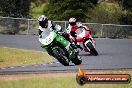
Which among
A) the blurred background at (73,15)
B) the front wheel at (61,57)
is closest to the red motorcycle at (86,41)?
the front wheel at (61,57)

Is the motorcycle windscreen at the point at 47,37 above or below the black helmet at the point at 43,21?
below

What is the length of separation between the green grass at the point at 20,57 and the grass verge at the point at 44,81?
20.4ft

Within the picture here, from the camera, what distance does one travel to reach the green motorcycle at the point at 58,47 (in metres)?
18.9

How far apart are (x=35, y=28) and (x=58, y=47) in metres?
40.8

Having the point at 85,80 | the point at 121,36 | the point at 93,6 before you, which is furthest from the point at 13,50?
the point at 85,80

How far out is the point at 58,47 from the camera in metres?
→ 19.4

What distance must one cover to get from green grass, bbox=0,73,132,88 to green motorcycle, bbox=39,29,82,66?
273 inches

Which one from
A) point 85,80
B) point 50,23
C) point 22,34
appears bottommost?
point 22,34

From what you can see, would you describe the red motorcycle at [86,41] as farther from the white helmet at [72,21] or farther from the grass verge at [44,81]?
the white helmet at [72,21]

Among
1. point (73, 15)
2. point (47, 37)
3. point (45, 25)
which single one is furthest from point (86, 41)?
point (73, 15)

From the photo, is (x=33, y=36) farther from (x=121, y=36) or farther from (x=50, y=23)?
(x=50, y=23)

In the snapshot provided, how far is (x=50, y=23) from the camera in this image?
1955 centimetres

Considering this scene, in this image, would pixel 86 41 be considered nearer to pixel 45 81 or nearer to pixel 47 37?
pixel 45 81

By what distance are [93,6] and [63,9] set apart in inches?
165
